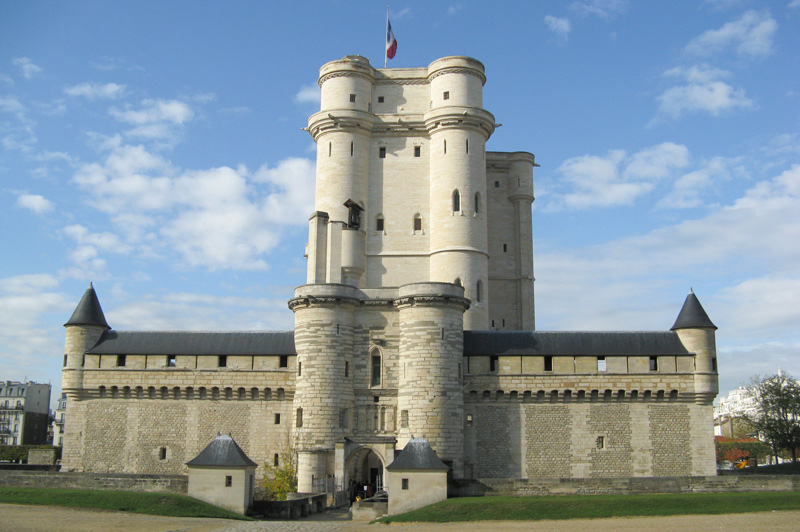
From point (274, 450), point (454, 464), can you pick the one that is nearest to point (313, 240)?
point (274, 450)

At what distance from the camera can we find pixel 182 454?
120 ft

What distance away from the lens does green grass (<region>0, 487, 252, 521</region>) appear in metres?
27.0

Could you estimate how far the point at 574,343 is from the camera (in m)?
36.4

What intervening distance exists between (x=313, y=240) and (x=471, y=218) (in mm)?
8184

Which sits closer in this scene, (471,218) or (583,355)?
(583,355)

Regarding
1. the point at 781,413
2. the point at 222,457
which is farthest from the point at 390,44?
the point at 781,413

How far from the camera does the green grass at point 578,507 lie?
87.3 feet

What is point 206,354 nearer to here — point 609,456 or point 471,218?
point 471,218

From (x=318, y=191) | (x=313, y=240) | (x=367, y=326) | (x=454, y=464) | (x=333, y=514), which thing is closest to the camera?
(x=333, y=514)

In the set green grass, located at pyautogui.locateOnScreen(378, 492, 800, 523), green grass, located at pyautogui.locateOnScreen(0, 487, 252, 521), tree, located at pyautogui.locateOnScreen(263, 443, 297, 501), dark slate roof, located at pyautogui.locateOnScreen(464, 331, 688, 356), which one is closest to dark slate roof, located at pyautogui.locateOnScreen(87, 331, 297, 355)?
tree, located at pyautogui.locateOnScreen(263, 443, 297, 501)

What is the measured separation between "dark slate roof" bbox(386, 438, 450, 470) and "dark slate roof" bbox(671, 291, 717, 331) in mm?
14288

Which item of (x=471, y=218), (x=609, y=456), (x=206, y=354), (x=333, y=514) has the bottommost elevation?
(x=333, y=514)

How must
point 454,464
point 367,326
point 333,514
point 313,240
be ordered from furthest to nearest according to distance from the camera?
point 313,240 → point 367,326 → point 454,464 → point 333,514

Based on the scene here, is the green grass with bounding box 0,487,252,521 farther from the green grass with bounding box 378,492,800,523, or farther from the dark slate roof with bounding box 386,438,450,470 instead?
the green grass with bounding box 378,492,800,523
